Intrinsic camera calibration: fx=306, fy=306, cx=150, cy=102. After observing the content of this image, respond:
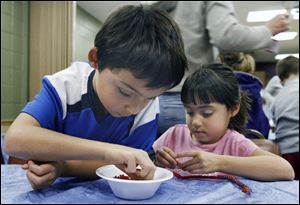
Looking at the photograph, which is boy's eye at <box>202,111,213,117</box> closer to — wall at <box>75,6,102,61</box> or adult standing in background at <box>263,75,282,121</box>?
wall at <box>75,6,102,61</box>

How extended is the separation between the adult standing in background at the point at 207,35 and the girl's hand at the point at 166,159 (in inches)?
3.5

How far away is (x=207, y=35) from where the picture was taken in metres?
0.68

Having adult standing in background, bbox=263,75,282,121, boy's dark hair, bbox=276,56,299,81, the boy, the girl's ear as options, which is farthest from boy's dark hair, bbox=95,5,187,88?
adult standing in background, bbox=263,75,282,121

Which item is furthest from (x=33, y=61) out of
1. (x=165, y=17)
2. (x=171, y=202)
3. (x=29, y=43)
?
(x=171, y=202)

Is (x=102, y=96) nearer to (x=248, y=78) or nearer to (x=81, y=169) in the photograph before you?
(x=81, y=169)

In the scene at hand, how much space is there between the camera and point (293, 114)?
4.29 feet

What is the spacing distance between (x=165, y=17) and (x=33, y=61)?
10.5 inches

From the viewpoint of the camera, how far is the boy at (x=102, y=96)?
0.41 meters

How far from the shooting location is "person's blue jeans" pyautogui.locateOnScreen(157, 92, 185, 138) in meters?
0.63

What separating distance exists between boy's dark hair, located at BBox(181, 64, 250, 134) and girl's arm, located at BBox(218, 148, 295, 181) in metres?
0.11

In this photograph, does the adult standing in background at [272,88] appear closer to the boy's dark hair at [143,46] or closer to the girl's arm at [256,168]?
the girl's arm at [256,168]

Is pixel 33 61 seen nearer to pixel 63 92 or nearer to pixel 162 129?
pixel 63 92

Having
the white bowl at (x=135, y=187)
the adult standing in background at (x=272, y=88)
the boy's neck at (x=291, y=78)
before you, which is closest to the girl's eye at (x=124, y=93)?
the white bowl at (x=135, y=187)

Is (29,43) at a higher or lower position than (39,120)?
higher
